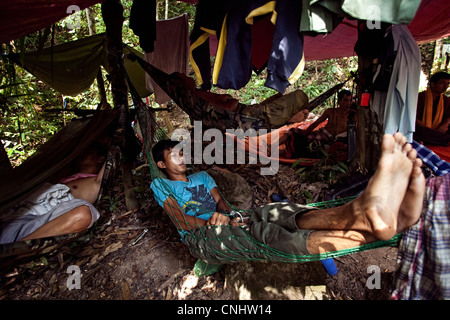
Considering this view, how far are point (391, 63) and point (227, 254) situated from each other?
1743 millimetres

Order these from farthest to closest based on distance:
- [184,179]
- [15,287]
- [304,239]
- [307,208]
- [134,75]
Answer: [134,75]
[184,179]
[15,287]
[307,208]
[304,239]

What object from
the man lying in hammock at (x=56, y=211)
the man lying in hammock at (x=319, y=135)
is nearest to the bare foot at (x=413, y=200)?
the man lying in hammock at (x=56, y=211)

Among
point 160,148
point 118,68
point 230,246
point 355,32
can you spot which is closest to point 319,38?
point 355,32

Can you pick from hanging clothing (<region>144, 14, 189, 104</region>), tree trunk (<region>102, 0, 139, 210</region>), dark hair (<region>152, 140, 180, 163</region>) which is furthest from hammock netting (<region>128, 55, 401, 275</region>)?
hanging clothing (<region>144, 14, 189, 104</region>)

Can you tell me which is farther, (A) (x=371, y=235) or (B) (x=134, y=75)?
(B) (x=134, y=75)

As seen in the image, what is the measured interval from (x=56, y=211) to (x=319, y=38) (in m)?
3.93

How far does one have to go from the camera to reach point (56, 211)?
1.55m

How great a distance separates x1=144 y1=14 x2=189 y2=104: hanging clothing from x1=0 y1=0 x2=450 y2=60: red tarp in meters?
1.38

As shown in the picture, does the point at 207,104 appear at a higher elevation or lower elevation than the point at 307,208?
higher

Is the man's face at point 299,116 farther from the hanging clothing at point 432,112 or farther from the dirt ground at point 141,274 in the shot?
the hanging clothing at point 432,112
